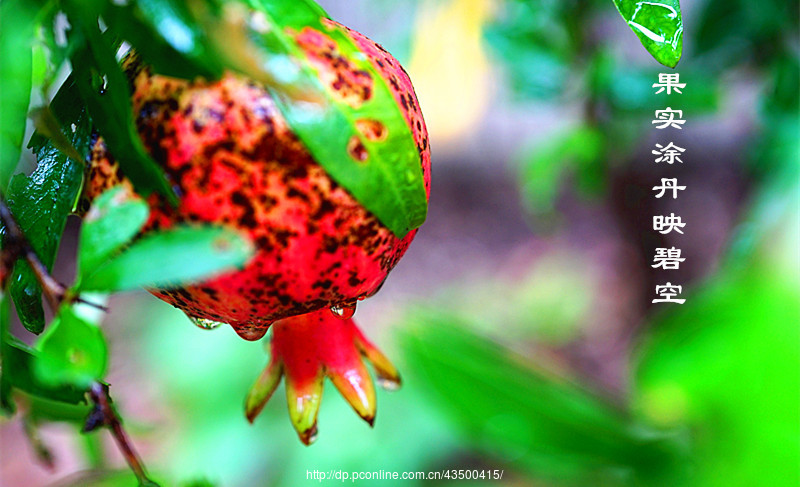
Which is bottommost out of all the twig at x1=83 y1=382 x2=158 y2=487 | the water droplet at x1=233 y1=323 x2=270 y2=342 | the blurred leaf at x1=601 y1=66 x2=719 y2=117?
the twig at x1=83 y1=382 x2=158 y2=487

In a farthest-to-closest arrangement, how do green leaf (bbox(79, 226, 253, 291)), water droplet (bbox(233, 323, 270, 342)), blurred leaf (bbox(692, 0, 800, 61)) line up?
blurred leaf (bbox(692, 0, 800, 61)) → water droplet (bbox(233, 323, 270, 342)) → green leaf (bbox(79, 226, 253, 291))

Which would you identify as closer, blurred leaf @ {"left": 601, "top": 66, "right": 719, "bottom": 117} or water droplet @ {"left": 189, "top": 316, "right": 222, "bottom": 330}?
water droplet @ {"left": 189, "top": 316, "right": 222, "bottom": 330}

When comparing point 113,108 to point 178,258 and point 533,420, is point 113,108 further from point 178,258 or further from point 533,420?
point 533,420

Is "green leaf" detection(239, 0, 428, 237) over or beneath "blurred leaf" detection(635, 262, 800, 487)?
beneath

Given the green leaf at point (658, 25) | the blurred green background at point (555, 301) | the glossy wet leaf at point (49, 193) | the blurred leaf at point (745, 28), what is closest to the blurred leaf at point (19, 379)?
the glossy wet leaf at point (49, 193)

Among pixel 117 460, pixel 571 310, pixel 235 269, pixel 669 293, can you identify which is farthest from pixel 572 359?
pixel 235 269

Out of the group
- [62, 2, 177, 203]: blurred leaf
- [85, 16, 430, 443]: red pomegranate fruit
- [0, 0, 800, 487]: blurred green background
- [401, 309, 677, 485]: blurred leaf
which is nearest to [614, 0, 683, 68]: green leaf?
[85, 16, 430, 443]: red pomegranate fruit

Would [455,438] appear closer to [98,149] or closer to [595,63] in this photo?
[595,63]

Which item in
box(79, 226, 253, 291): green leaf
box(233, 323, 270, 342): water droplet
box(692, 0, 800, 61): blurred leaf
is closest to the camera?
box(79, 226, 253, 291): green leaf

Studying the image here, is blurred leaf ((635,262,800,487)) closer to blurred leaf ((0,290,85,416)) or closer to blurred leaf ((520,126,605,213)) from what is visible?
blurred leaf ((520,126,605,213))
